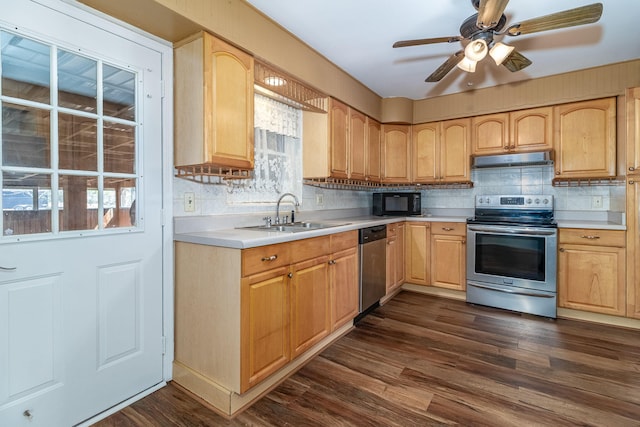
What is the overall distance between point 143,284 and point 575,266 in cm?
362

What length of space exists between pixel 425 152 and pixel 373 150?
74cm

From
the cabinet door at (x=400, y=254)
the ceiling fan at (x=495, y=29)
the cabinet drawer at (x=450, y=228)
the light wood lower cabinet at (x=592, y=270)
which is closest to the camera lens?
the ceiling fan at (x=495, y=29)

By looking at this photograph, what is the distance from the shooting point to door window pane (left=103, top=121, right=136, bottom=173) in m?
1.66

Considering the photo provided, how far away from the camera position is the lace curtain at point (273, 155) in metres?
2.53

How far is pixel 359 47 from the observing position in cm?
256

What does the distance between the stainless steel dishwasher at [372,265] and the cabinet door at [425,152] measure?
1181mm

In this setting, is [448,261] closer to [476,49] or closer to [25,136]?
[476,49]

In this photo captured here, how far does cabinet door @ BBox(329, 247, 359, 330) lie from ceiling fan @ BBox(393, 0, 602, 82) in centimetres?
157

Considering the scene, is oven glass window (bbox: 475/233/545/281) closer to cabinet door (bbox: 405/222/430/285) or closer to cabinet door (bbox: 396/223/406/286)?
cabinet door (bbox: 405/222/430/285)

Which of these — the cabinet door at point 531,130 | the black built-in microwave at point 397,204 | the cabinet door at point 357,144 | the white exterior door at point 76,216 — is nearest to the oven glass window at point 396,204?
the black built-in microwave at point 397,204

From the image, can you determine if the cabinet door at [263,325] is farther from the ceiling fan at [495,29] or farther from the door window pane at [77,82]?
the ceiling fan at [495,29]

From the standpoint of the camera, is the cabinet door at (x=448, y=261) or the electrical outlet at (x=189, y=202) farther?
the cabinet door at (x=448, y=261)

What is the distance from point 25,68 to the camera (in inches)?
53.9


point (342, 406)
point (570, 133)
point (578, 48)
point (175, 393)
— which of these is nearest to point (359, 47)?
point (578, 48)
